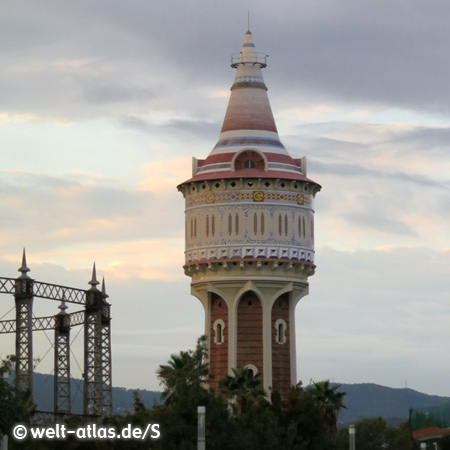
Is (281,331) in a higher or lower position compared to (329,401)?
higher

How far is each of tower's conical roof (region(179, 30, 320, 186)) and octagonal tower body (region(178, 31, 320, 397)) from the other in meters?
0.09

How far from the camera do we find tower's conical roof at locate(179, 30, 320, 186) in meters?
92.8

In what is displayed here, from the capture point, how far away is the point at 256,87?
95.2m

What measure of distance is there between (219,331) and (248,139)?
12478 millimetres

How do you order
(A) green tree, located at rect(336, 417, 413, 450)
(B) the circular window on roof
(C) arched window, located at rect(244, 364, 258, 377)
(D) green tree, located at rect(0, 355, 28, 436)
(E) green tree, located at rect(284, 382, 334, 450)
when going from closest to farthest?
(D) green tree, located at rect(0, 355, 28, 436) → (E) green tree, located at rect(284, 382, 334, 450) → (C) arched window, located at rect(244, 364, 258, 377) → (B) the circular window on roof → (A) green tree, located at rect(336, 417, 413, 450)

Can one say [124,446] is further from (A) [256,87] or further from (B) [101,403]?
(B) [101,403]

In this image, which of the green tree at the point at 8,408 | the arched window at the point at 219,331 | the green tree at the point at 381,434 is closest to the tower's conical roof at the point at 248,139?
the arched window at the point at 219,331

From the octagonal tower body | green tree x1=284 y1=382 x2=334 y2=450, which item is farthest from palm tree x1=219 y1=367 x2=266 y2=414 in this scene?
the octagonal tower body

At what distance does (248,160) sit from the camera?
306 ft

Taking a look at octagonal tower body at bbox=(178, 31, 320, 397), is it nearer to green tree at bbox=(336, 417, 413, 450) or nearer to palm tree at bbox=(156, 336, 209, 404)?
palm tree at bbox=(156, 336, 209, 404)

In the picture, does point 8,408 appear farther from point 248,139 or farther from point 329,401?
point 248,139

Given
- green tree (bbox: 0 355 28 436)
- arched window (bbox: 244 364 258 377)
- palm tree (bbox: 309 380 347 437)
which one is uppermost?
arched window (bbox: 244 364 258 377)

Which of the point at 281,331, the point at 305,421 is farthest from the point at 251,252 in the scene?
the point at 305,421

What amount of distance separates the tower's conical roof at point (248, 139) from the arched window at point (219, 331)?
360 inches
